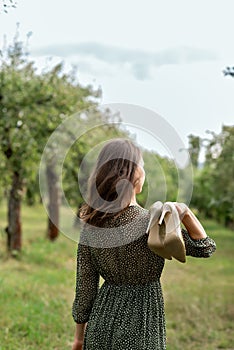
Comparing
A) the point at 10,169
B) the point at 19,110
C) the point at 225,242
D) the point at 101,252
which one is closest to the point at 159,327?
the point at 101,252

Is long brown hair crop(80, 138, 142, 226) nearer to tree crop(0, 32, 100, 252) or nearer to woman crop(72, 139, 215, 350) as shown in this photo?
woman crop(72, 139, 215, 350)

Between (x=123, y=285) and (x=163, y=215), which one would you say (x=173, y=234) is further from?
(x=123, y=285)

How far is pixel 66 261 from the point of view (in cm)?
1261

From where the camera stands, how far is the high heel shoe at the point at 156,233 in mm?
2543

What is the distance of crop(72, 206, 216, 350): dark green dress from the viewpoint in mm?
2770

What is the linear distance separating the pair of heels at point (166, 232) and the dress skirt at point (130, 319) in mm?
363

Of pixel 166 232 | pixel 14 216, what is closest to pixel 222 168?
pixel 14 216

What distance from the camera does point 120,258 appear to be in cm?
279

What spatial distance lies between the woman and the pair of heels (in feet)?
0.27

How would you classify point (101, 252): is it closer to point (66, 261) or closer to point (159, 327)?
point (159, 327)

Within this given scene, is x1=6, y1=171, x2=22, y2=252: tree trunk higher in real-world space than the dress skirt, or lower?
lower

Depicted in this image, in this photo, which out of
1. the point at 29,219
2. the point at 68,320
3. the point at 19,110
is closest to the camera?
the point at 68,320

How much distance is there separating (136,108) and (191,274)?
9.89m

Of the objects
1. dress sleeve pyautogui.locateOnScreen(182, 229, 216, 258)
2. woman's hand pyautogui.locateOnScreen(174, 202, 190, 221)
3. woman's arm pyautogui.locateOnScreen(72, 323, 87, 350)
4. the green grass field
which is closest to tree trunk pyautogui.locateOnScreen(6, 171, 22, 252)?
the green grass field
